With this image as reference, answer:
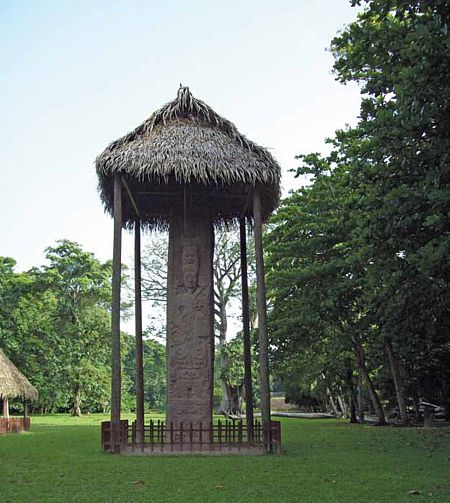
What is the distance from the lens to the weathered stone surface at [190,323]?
11.2 meters

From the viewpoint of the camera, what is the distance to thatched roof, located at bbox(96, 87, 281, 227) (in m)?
10.6

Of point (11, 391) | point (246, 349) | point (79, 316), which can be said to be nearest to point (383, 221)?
point (246, 349)

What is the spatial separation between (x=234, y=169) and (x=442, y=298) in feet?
15.2

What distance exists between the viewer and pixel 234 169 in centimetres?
1068

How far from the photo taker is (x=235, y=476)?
745 centimetres

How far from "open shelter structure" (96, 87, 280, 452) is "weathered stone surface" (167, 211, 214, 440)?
0.02 meters

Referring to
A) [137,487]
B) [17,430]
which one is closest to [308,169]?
[17,430]

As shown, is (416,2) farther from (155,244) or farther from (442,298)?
(155,244)

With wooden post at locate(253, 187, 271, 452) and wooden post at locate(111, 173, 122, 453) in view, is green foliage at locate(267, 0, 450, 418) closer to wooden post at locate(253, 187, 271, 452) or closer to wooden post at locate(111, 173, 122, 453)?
wooden post at locate(253, 187, 271, 452)

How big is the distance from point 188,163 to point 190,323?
122 inches

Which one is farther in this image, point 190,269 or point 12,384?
point 12,384

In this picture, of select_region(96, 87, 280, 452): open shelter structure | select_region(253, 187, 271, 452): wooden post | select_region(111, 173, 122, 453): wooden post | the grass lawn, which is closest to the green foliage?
select_region(253, 187, 271, 452): wooden post

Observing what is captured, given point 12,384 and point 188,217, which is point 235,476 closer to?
point 188,217

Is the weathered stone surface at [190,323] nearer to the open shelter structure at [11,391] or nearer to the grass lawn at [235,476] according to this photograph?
the grass lawn at [235,476]
